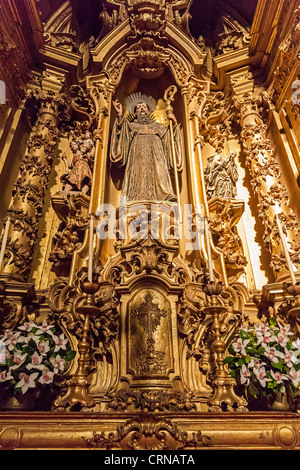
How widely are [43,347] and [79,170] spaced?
2798 millimetres

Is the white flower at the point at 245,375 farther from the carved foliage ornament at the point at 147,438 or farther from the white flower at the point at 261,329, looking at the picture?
the carved foliage ornament at the point at 147,438

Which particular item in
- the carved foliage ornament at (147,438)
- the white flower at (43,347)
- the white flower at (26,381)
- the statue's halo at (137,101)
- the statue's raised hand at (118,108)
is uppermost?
the statue's halo at (137,101)

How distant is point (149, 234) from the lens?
3.84 m

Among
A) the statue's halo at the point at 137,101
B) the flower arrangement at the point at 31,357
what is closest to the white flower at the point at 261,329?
the flower arrangement at the point at 31,357

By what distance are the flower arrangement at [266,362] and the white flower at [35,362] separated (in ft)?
5.28

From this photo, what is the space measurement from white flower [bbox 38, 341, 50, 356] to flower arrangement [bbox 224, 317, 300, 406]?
5.20ft

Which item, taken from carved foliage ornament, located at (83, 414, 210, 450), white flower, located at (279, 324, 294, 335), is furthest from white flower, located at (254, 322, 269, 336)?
carved foliage ornament, located at (83, 414, 210, 450)

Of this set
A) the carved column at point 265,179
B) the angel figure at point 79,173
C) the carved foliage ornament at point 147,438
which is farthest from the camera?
the angel figure at point 79,173

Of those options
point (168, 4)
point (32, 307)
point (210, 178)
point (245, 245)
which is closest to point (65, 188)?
point (32, 307)

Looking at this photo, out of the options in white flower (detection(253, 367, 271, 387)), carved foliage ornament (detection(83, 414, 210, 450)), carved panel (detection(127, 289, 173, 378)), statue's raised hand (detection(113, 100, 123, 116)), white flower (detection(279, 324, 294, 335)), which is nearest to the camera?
carved foliage ornament (detection(83, 414, 210, 450))

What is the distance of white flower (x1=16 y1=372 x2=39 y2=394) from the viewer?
2.87 meters

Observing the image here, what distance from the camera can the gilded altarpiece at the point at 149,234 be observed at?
9.36 feet

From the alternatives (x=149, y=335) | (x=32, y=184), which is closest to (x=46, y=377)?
(x=149, y=335)

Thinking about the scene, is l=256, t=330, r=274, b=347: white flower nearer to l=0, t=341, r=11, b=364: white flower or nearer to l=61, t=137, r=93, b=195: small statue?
l=0, t=341, r=11, b=364: white flower
